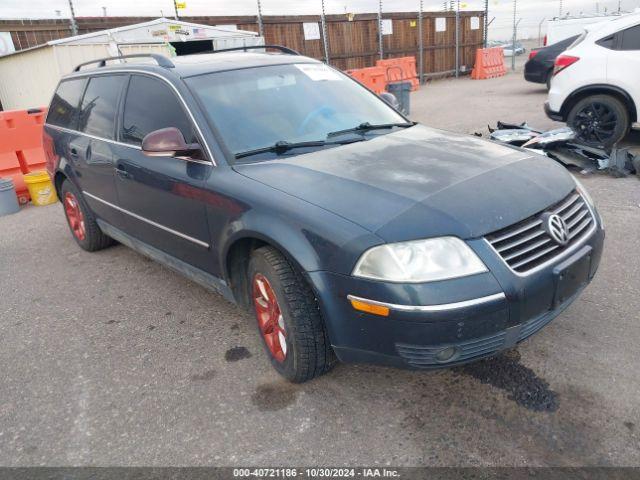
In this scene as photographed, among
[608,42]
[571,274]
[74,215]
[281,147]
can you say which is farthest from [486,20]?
[571,274]

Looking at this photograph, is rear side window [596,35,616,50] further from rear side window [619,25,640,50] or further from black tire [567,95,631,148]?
black tire [567,95,631,148]

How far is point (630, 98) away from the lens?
6906mm

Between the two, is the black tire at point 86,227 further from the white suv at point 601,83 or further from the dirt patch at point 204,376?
the white suv at point 601,83

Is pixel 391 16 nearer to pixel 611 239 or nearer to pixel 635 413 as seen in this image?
pixel 611 239

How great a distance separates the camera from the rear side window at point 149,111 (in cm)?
328

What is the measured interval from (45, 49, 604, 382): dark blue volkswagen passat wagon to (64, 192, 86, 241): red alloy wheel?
1.18 meters

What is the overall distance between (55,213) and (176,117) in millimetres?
4548

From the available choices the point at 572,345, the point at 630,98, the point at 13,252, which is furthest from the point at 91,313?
the point at 630,98

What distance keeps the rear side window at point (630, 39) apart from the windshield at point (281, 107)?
15.9 ft

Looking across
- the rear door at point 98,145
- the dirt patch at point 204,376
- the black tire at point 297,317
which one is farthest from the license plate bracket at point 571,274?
the rear door at point 98,145

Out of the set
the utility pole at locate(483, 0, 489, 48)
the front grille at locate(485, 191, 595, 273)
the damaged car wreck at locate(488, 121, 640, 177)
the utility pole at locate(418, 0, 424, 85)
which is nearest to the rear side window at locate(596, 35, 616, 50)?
the damaged car wreck at locate(488, 121, 640, 177)

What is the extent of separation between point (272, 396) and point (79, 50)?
1049cm

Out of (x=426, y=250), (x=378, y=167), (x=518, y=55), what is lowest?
(x=518, y=55)

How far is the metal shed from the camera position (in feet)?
35.3
